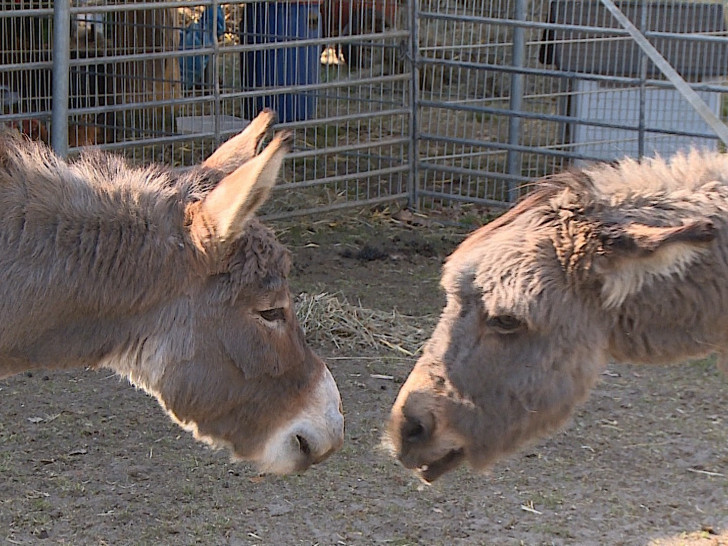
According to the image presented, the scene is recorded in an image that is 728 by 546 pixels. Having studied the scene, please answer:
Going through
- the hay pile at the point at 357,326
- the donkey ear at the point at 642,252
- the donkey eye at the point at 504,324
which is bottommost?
the hay pile at the point at 357,326

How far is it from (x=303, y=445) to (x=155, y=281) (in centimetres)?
74

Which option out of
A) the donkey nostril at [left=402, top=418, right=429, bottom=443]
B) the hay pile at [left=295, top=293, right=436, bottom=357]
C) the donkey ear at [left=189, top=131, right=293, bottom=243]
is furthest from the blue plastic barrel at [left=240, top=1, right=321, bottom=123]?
the donkey ear at [left=189, top=131, right=293, bottom=243]

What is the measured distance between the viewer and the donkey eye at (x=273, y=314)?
3.19m

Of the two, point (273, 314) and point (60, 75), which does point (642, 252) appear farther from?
point (60, 75)

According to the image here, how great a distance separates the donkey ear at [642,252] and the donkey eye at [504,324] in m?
0.28

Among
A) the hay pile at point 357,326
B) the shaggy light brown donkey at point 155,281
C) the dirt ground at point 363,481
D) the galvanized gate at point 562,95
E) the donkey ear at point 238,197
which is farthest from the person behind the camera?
the galvanized gate at point 562,95

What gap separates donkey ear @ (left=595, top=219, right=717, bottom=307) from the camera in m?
2.89

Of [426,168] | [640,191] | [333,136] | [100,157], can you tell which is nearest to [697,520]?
[640,191]

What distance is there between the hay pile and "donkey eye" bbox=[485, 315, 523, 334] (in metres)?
3.16

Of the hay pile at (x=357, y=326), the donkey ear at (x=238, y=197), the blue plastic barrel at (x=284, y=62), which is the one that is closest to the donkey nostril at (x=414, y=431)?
the donkey ear at (x=238, y=197)

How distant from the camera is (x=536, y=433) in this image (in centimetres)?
344

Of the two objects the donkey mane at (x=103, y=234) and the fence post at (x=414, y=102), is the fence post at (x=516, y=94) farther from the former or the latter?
the donkey mane at (x=103, y=234)

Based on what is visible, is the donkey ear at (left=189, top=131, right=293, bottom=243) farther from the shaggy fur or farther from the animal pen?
the animal pen

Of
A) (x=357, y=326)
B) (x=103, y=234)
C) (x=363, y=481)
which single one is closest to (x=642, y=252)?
(x=103, y=234)
